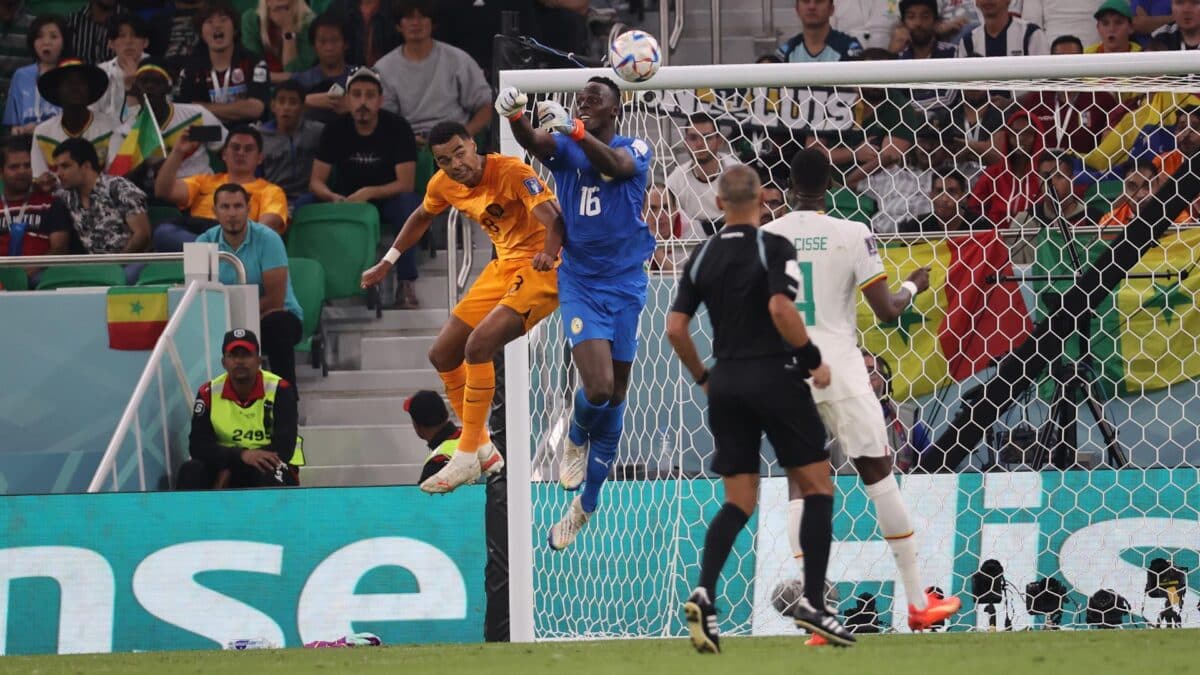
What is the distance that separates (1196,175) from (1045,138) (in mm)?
1376

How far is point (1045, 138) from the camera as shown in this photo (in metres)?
11.1

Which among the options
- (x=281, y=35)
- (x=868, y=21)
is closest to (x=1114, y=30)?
(x=868, y=21)

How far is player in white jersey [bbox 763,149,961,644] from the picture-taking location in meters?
7.45

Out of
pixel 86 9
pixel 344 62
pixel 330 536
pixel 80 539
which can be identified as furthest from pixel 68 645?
pixel 86 9

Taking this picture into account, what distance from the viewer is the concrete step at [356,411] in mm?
12750

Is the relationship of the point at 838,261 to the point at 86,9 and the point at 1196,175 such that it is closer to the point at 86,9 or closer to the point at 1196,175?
the point at 1196,175

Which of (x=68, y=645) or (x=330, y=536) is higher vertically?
(x=330, y=536)

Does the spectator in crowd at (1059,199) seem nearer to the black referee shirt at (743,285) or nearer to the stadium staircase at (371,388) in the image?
the black referee shirt at (743,285)

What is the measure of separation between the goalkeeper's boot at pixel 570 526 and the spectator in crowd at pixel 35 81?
7716 millimetres

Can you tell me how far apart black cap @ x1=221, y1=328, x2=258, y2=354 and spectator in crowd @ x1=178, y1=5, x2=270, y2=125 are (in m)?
3.66

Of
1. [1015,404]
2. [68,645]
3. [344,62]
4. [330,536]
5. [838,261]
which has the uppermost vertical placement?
[344,62]

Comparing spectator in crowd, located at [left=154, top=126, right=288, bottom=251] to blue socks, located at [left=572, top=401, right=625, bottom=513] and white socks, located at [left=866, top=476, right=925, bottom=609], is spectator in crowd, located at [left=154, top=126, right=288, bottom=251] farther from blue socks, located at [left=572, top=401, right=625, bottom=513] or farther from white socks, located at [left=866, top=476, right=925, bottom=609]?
white socks, located at [left=866, top=476, right=925, bottom=609]

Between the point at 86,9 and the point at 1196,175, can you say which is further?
the point at 86,9

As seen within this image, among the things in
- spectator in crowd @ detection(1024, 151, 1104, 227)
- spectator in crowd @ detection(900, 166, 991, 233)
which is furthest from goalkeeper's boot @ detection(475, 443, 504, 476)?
spectator in crowd @ detection(1024, 151, 1104, 227)
